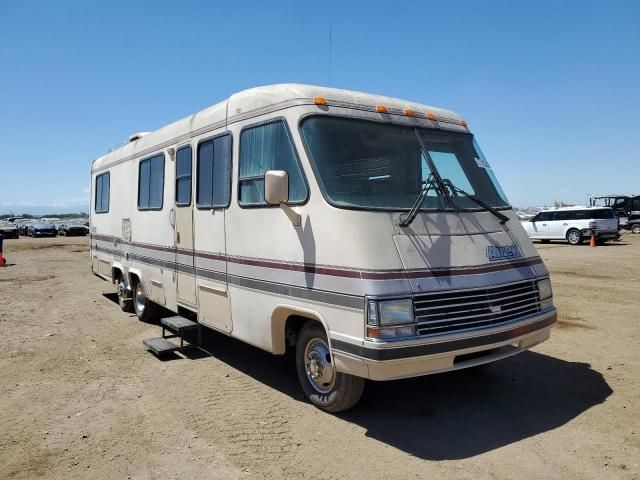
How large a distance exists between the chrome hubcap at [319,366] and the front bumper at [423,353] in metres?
0.35

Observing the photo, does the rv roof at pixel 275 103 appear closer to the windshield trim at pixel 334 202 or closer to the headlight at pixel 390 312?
the windshield trim at pixel 334 202

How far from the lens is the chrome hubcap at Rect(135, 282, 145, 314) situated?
8.98 meters

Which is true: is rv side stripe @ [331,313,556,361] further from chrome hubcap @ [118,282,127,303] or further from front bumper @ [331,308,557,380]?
chrome hubcap @ [118,282,127,303]

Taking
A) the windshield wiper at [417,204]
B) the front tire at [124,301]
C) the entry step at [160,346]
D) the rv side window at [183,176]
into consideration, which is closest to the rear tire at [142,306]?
the front tire at [124,301]

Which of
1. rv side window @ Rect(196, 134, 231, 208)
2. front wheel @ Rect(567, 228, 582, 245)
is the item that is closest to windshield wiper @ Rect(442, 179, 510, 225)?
rv side window @ Rect(196, 134, 231, 208)

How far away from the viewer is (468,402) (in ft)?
16.8

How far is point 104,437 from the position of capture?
4512 millimetres

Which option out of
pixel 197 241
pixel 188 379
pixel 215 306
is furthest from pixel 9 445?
pixel 197 241

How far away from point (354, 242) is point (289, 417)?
1809 millimetres

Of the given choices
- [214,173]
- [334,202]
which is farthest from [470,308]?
[214,173]

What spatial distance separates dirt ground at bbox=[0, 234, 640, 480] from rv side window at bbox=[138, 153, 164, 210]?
6.86 feet

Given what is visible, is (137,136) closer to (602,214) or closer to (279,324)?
(279,324)

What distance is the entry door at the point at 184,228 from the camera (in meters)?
6.74

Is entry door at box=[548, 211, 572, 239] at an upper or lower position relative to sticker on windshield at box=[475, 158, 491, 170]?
lower
